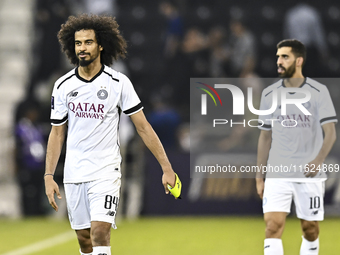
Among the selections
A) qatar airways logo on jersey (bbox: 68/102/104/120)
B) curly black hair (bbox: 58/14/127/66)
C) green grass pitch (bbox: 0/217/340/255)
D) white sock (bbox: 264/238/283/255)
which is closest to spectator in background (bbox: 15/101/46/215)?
green grass pitch (bbox: 0/217/340/255)

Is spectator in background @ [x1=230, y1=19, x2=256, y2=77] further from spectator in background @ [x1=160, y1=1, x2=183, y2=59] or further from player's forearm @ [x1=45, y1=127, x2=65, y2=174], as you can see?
player's forearm @ [x1=45, y1=127, x2=65, y2=174]

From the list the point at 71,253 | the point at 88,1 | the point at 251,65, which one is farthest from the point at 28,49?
the point at 71,253

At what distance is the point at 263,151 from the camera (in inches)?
270

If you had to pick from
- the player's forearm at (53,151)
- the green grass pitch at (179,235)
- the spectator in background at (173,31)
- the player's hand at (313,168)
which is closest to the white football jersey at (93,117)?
the player's forearm at (53,151)

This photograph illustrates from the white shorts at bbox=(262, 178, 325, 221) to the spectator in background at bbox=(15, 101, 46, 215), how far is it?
7180mm

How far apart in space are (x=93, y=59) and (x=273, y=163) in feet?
7.34

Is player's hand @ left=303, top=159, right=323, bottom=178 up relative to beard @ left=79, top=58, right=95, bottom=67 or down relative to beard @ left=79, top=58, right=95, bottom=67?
down

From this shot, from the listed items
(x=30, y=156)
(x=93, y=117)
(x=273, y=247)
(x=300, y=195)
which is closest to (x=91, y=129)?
(x=93, y=117)

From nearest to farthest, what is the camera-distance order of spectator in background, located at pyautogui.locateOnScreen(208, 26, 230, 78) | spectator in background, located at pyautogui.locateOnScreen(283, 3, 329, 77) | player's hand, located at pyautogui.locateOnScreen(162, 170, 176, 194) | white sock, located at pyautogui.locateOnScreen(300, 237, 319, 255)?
player's hand, located at pyautogui.locateOnScreen(162, 170, 176, 194) → white sock, located at pyautogui.locateOnScreen(300, 237, 319, 255) → spectator in background, located at pyautogui.locateOnScreen(283, 3, 329, 77) → spectator in background, located at pyautogui.locateOnScreen(208, 26, 230, 78)

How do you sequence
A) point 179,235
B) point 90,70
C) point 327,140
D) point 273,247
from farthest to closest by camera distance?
point 179,235 → point 327,140 → point 273,247 → point 90,70

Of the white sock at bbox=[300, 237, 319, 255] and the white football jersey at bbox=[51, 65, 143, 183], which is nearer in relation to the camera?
the white football jersey at bbox=[51, 65, 143, 183]

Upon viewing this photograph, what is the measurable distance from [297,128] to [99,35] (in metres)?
2.34

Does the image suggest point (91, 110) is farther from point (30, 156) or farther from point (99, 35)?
point (30, 156)

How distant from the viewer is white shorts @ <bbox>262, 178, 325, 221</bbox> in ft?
22.0
